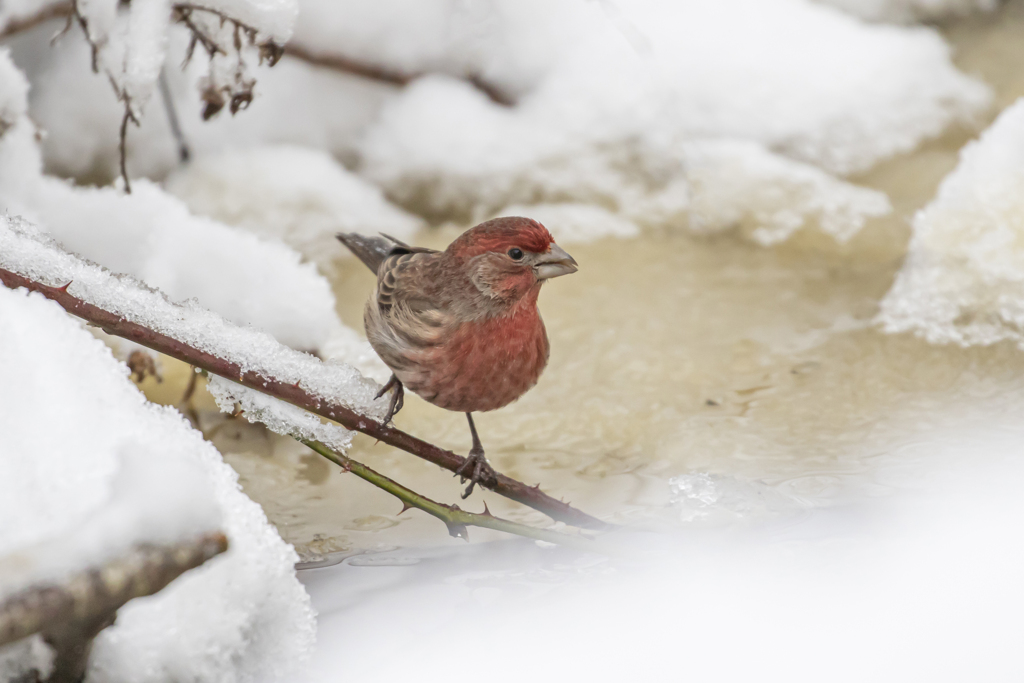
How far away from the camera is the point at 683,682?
1761 mm

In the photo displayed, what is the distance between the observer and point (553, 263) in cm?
218

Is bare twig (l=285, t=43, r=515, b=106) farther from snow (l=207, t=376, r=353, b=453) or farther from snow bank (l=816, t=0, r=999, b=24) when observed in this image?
snow (l=207, t=376, r=353, b=453)

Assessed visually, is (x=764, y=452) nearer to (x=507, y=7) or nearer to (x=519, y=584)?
(x=519, y=584)

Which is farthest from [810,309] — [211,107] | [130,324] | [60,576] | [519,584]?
[60,576]

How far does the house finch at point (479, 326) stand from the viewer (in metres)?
2.17

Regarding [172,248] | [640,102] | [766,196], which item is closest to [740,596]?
[172,248]

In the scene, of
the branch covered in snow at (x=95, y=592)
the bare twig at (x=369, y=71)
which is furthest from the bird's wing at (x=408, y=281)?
the bare twig at (x=369, y=71)

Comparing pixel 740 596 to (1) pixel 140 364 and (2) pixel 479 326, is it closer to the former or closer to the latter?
(2) pixel 479 326

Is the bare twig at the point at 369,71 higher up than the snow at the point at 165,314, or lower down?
higher up

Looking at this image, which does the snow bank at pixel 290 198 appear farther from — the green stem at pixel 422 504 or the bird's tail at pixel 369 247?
the green stem at pixel 422 504

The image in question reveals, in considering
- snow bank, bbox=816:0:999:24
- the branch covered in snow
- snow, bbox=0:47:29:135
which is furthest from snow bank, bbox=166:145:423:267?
snow bank, bbox=816:0:999:24

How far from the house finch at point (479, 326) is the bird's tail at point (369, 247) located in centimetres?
57

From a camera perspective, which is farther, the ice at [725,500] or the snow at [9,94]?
the snow at [9,94]

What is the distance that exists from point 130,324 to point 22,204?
123cm
